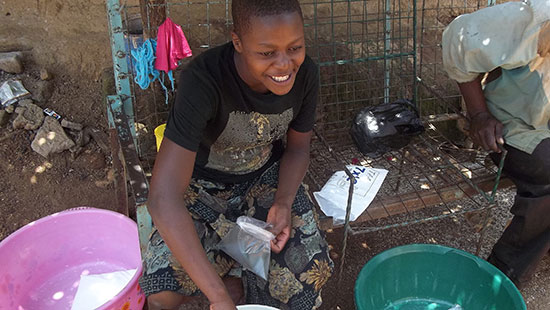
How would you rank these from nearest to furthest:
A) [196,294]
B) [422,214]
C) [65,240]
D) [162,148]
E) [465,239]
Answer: [162,148]
[196,294]
[65,240]
[465,239]
[422,214]

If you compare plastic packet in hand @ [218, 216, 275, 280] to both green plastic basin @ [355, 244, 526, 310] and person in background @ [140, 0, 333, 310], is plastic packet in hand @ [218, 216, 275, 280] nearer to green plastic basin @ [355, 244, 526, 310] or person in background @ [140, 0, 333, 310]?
person in background @ [140, 0, 333, 310]

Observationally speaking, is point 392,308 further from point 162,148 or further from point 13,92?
point 13,92

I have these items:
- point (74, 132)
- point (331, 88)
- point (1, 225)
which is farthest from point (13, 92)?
point (331, 88)

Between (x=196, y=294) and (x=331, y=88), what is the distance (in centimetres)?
216

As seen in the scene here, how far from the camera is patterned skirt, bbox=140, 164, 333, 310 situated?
1.84 m

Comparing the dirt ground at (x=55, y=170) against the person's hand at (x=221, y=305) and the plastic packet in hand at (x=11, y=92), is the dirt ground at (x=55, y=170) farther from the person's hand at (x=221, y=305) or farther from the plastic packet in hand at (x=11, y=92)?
the person's hand at (x=221, y=305)

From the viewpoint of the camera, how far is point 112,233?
106 inches

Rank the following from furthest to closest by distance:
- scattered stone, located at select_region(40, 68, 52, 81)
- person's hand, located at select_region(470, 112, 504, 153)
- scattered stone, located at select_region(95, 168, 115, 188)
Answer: scattered stone, located at select_region(40, 68, 52, 81)
scattered stone, located at select_region(95, 168, 115, 188)
person's hand, located at select_region(470, 112, 504, 153)

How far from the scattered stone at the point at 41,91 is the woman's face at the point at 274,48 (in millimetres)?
2385

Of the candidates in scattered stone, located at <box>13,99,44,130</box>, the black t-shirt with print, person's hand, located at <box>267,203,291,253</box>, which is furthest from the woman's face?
scattered stone, located at <box>13,99,44,130</box>

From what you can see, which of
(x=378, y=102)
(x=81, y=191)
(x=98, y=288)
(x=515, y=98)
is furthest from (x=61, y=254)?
(x=515, y=98)

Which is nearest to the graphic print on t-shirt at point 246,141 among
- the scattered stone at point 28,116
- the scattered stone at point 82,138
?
the scattered stone at point 82,138

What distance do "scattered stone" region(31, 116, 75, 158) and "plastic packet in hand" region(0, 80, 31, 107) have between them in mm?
274

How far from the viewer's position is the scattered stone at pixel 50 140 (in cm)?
343
